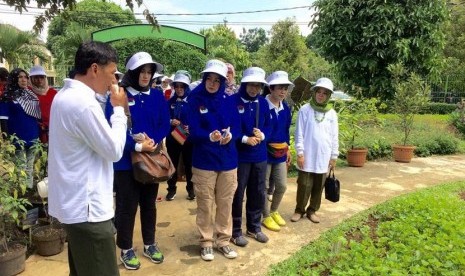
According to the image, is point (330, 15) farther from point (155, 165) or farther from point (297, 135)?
point (155, 165)

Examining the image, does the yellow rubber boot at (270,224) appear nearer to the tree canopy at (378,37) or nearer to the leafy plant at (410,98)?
the leafy plant at (410,98)

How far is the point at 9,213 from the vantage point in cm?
343

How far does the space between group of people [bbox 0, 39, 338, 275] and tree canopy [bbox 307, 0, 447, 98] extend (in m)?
7.28

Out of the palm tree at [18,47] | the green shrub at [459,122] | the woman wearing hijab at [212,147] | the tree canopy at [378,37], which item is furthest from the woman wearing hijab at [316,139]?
the green shrub at [459,122]

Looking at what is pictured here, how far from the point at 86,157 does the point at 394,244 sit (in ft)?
9.86

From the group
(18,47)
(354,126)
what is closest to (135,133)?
(354,126)

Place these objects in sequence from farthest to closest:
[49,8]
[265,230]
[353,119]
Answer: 1. [353,119]
2. [265,230]
3. [49,8]

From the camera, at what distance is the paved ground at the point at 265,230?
3.61m

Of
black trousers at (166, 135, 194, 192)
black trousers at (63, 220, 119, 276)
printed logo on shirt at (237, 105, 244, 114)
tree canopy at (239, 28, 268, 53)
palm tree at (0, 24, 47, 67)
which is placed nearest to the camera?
black trousers at (63, 220, 119, 276)

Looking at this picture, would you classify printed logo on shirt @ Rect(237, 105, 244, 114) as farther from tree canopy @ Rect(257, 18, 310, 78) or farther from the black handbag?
tree canopy @ Rect(257, 18, 310, 78)

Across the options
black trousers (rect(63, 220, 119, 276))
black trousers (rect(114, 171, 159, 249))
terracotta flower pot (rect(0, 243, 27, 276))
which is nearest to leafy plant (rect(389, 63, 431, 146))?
black trousers (rect(114, 171, 159, 249))

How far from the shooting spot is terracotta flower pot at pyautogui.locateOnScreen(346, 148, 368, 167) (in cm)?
805

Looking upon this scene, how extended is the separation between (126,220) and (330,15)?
9.70 metres

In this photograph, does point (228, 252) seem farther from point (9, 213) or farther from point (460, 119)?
point (460, 119)
